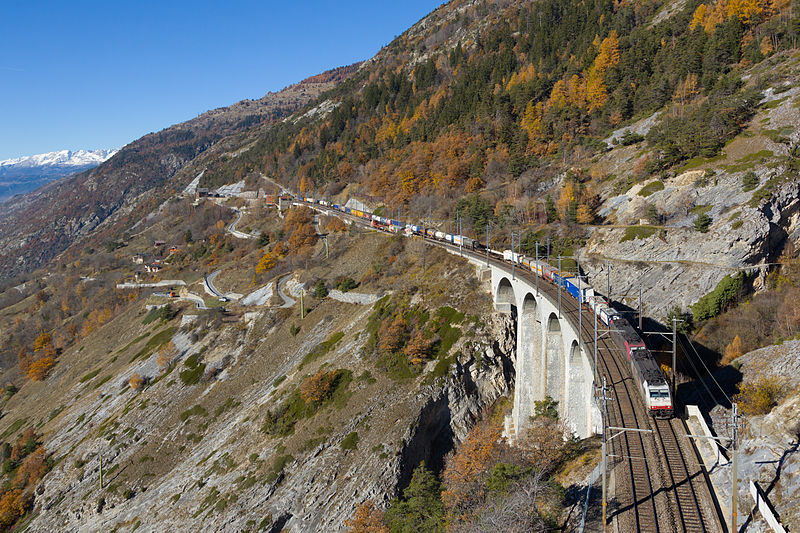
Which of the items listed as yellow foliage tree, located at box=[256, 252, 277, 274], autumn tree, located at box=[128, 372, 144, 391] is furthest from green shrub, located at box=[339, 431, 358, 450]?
yellow foliage tree, located at box=[256, 252, 277, 274]

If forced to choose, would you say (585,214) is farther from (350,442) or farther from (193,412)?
(193,412)

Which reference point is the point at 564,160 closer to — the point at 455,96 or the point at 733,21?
the point at 733,21

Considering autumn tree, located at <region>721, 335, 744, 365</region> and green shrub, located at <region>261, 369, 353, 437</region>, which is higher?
autumn tree, located at <region>721, 335, 744, 365</region>

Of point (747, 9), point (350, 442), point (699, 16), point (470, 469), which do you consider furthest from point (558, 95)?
point (470, 469)

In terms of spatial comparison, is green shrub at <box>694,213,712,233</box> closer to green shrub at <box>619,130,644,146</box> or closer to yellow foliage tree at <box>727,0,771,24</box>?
green shrub at <box>619,130,644,146</box>

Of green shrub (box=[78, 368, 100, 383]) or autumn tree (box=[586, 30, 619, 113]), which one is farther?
autumn tree (box=[586, 30, 619, 113])

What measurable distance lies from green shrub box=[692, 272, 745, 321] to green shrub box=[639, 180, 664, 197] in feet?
52.0

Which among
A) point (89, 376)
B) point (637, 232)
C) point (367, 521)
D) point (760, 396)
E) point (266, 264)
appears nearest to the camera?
point (760, 396)

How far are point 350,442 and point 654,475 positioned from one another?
2826cm

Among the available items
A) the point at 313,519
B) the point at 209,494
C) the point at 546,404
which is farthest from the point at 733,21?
the point at 209,494

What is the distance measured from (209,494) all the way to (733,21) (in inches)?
4015

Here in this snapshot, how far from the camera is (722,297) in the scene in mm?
39594

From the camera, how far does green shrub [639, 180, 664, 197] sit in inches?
2048

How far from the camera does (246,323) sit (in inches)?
2822
